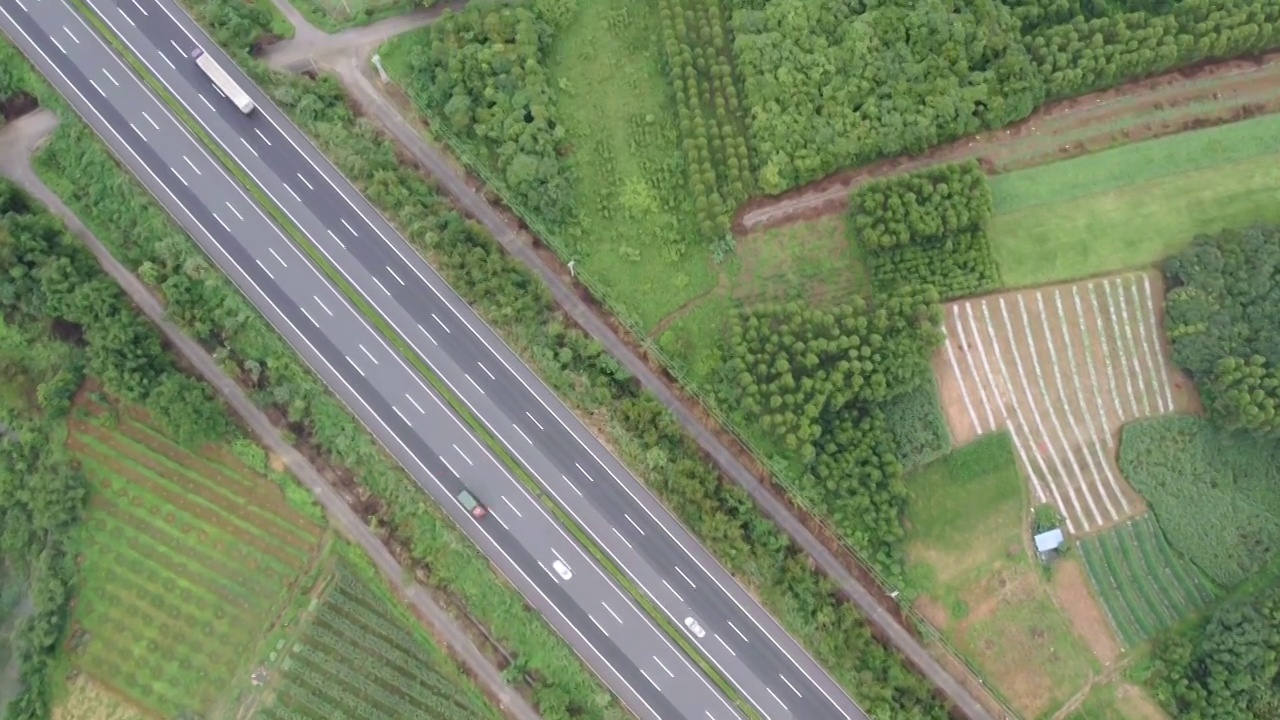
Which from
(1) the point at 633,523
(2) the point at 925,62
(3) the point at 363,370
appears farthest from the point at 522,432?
(2) the point at 925,62

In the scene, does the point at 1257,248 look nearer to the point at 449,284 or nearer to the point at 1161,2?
the point at 1161,2

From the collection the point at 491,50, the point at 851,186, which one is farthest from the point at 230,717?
the point at 851,186

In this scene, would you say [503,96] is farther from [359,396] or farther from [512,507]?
[512,507]

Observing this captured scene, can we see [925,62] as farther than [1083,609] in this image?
Yes

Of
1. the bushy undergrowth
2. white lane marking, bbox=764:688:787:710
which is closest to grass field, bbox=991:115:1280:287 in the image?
the bushy undergrowth

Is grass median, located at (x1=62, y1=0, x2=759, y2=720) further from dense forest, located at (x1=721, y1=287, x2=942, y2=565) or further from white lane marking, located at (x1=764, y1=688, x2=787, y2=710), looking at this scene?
dense forest, located at (x1=721, y1=287, x2=942, y2=565)
